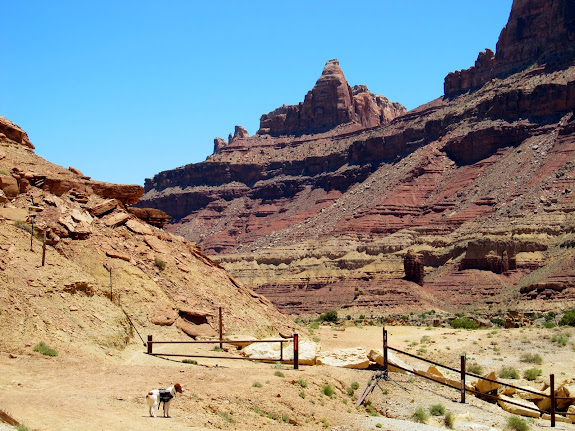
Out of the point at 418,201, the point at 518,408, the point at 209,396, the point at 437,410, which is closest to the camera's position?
the point at 209,396

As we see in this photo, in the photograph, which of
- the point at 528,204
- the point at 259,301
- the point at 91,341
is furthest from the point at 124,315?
the point at 528,204

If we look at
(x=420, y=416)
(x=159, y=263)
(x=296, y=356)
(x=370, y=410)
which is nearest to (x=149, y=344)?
(x=296, y=356)

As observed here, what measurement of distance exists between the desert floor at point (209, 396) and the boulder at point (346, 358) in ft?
2.63

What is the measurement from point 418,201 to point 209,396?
11270cm

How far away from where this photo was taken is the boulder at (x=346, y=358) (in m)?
25.2

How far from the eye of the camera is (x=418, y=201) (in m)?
130

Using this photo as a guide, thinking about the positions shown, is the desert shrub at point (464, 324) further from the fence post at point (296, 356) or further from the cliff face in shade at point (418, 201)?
the fence post at point (296, 356)

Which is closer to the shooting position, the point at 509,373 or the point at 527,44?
the point at 509,373

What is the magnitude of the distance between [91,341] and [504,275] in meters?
66.7

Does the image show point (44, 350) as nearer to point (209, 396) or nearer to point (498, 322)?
point (209, 396)

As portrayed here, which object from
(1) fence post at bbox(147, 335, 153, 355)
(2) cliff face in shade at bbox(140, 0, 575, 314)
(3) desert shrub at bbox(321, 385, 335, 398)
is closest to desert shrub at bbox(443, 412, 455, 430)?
(3) desert shrub at bbox(321, 385, 335, 398)

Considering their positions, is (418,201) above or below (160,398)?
above

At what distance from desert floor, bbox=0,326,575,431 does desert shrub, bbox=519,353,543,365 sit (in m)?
9.11

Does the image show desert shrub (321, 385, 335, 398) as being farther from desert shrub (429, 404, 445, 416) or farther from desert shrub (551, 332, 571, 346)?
desert shrub (551, 332, 571, 346)
